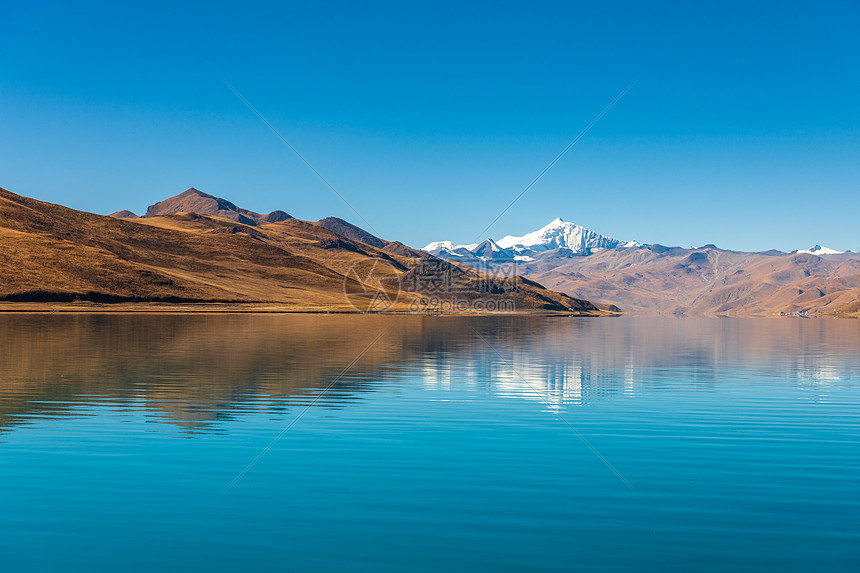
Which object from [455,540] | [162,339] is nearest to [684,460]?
[455,540]

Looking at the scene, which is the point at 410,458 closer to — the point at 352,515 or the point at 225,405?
the point at 352,515

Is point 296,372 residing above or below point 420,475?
above

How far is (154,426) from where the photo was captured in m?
26.6

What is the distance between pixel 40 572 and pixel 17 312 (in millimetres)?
187939

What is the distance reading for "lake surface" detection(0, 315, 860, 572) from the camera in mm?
13875

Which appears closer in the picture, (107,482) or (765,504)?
(765,504)

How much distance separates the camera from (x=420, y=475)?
19922mm

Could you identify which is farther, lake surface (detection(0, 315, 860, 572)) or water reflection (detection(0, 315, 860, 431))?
water reflection (detection(0, 315, 860, 431))

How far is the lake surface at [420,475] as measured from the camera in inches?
546

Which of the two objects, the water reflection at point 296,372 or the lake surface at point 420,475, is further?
the water reflection at point 296,372

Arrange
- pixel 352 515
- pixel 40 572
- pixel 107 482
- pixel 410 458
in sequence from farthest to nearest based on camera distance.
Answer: pixel 410 458
pixel 107 482
pixel 352 515
pixel 40 572

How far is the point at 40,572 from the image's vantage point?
1277 centimetres

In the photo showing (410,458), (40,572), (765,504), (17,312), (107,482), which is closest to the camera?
(40,572)

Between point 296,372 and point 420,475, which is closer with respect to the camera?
point 420,475
